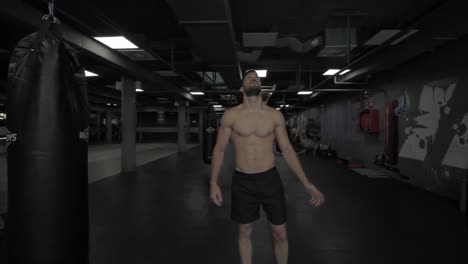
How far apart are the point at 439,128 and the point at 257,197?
415 cm

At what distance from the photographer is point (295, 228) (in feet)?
9.71

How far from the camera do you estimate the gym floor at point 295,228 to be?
Result: 2332 mm

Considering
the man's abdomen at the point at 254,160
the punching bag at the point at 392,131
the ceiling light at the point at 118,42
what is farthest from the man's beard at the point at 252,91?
the punching bag at the point at 392,131

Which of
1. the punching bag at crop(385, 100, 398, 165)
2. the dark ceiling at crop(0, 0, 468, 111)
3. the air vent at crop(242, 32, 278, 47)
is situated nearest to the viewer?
the dark ceiling at crop(0, 0, 468, 111)

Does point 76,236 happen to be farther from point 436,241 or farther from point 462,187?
point 462,187

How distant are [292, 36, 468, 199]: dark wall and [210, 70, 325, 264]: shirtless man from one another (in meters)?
3.54

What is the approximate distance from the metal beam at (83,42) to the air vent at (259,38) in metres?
2.39

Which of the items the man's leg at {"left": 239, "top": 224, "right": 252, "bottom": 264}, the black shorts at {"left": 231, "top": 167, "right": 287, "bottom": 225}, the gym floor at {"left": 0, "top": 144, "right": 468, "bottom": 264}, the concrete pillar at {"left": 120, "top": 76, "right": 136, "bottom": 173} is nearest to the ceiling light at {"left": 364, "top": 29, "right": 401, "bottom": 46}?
the gym floor at {"left": 0, "top": 144, "right": 468, "bottom": 264}

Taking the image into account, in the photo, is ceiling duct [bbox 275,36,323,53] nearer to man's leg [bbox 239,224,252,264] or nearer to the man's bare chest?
the man's bare chest

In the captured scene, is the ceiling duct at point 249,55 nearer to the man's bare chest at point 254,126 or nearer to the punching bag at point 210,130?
the punching bag at point 210,130

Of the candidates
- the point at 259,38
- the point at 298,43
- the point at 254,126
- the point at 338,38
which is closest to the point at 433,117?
the point at 338,38

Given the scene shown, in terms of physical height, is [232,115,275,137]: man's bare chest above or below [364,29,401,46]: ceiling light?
below

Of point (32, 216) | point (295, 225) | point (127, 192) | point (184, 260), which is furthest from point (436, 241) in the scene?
point (127, 192)

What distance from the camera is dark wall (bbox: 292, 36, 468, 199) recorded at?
4016 millimetres
